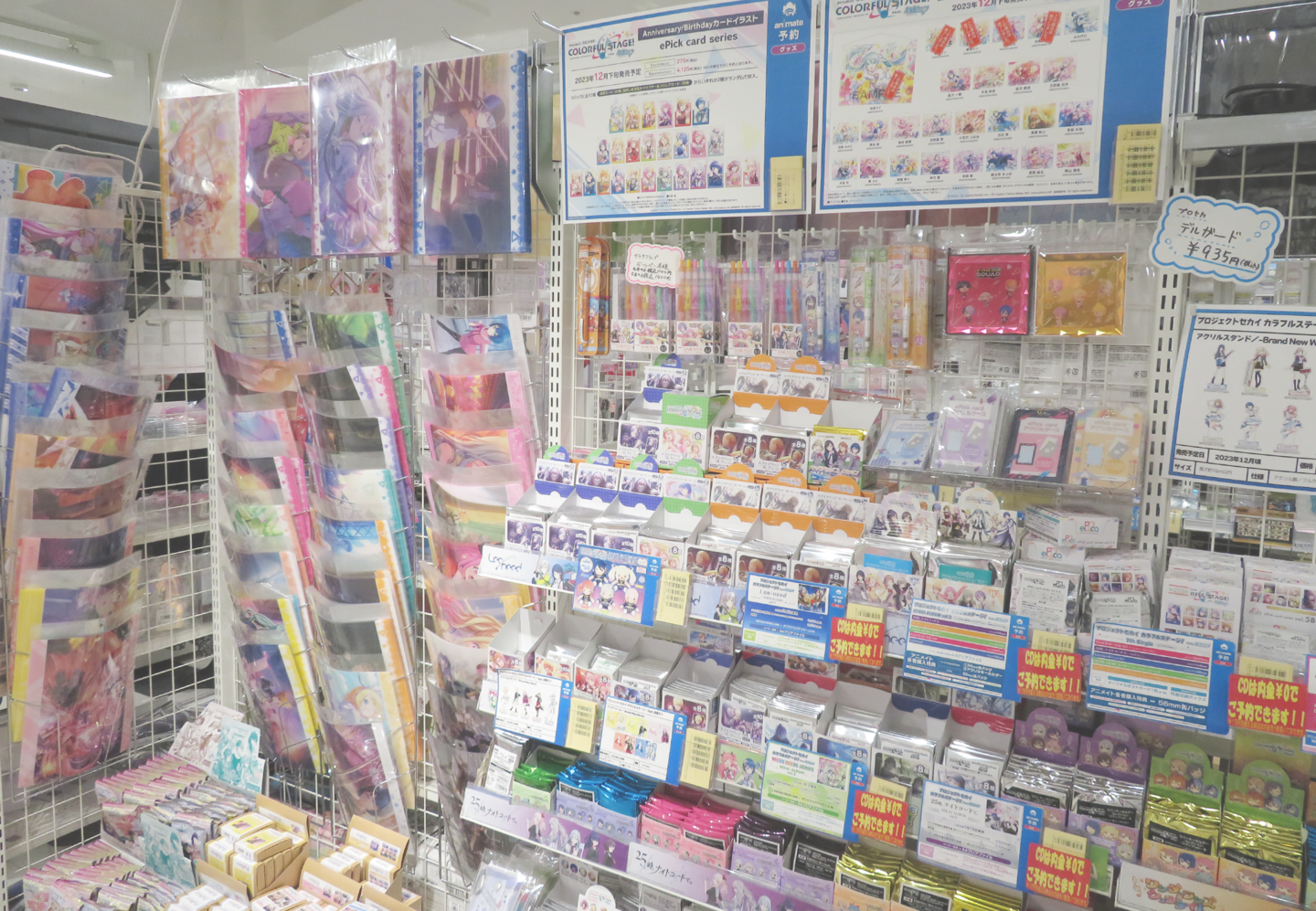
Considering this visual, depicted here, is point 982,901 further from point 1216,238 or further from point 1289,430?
point 1216,238

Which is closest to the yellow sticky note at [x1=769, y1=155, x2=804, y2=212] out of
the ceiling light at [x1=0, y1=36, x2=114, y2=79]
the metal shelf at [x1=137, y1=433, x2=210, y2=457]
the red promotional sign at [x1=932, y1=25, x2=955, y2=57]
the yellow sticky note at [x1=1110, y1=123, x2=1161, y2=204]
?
the red promotional sign at [x1=932, y1=25, x2=955, y2=57]

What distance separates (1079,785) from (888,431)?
2.41 ft

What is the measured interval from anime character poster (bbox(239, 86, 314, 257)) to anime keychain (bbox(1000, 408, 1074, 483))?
1950 mm

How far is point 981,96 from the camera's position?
1634 mm

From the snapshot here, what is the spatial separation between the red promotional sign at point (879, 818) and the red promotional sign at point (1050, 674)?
0.33m

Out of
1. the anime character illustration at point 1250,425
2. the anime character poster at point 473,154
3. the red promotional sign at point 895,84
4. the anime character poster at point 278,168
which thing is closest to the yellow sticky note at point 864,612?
the anime character illustration at point 1250,425

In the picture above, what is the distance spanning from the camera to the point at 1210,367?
1.53m

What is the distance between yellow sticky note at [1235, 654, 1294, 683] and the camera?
1.29 metres

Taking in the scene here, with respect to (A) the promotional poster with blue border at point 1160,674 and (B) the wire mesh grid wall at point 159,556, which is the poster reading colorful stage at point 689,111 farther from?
(B) the wire mesh grid wall at point 159,556

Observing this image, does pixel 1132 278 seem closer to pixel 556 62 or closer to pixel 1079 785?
pixel 1079 785

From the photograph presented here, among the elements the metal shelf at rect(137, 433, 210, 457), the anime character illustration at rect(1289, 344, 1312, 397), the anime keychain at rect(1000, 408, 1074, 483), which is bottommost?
the metal shelf at rect(137, 433, 210, 457)

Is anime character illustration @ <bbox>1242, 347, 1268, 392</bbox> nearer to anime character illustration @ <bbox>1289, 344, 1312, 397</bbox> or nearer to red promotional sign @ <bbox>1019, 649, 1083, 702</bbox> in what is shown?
anime character illustration @ <bbox>1289, 344, 1312, 397</bbox>

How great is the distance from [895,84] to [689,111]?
45 centimetres

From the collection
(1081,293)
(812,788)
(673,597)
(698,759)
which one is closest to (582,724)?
(698,759)
